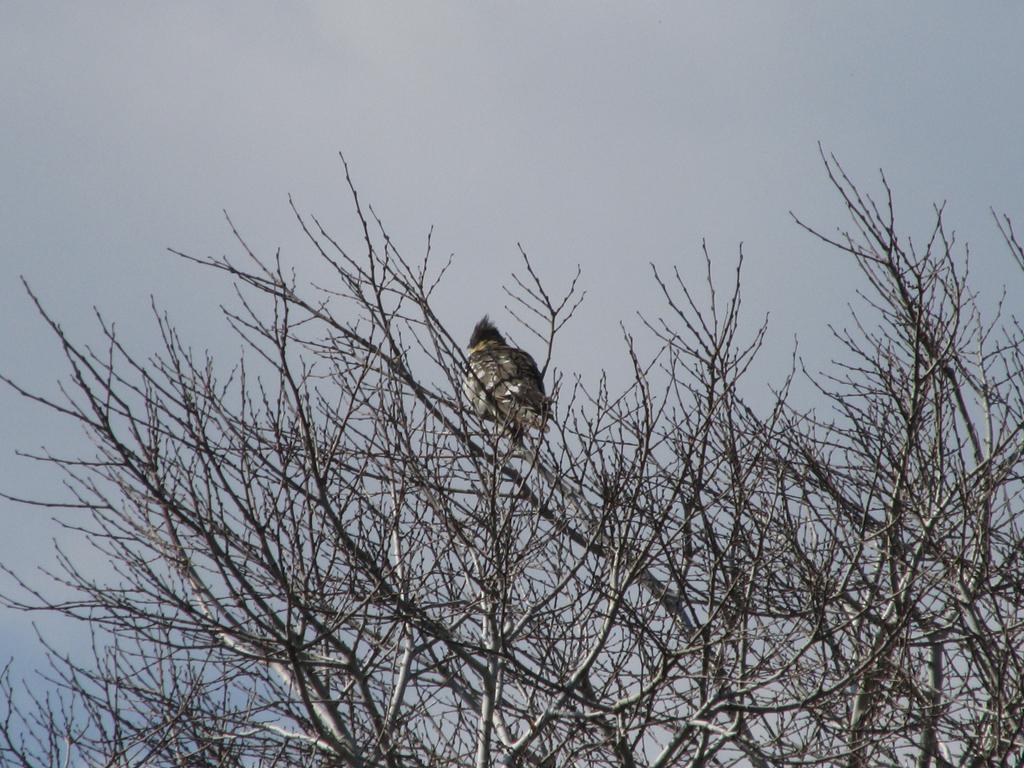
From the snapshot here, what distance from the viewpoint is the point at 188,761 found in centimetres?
662

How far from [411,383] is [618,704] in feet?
6.64

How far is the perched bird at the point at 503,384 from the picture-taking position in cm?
600

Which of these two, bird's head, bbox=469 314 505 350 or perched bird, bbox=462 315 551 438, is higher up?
bird's head, bbox=469 314 505 350

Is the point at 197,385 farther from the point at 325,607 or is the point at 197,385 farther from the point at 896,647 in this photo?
the point at 896,647

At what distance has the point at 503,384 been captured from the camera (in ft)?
34.8

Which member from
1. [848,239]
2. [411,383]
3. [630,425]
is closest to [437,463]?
[411,383]

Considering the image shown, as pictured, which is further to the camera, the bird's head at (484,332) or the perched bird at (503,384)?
the bird's head at (484,332)

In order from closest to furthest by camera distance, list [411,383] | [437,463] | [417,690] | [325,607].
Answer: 1. [325,607]
2. [437,463]
3. [411,383]
4. [417,690]

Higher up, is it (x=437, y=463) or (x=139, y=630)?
(x=437, y=463)

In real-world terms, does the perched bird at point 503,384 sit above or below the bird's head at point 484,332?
below

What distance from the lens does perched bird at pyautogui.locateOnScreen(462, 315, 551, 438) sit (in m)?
6.00

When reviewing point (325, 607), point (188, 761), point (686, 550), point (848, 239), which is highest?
point (848, 239)

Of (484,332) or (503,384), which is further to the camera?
(484,332)

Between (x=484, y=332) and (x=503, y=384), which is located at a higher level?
(x=484, y=332)
